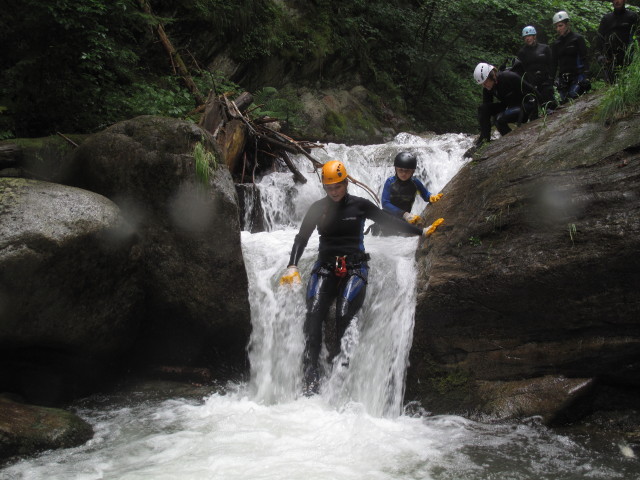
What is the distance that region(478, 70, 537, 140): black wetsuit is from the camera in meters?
7.59

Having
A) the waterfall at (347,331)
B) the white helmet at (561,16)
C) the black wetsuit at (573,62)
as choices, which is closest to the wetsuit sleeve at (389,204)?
the waterfall at (347,331)

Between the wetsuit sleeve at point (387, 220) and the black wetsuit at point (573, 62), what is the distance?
447 centimetres

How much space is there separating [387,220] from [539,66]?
4744mm

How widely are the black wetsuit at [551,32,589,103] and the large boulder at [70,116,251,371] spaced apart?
605 cm

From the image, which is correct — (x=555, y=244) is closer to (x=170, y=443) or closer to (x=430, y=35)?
(x=170, y=443)

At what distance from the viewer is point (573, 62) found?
8195 millimetres

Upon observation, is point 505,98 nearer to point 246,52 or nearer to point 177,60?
point 177,60

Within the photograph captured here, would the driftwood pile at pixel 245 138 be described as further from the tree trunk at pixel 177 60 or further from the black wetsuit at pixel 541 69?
the black wetsuit at pixel 541 69

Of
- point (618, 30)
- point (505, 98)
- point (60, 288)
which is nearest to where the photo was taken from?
point (60, 288)

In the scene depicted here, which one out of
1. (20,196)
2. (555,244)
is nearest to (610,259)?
(555,244)

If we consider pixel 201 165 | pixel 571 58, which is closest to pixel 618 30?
pixel 571 58

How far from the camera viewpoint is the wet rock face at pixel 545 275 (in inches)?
158

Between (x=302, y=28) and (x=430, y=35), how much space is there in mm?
5087

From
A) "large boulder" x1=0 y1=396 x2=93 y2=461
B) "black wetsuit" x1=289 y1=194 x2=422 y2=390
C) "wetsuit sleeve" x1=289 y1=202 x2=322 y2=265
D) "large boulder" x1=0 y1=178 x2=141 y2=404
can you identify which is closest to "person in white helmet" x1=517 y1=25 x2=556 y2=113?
"black wetsuit" x1=289 y1=194 x2=422 y2=390
